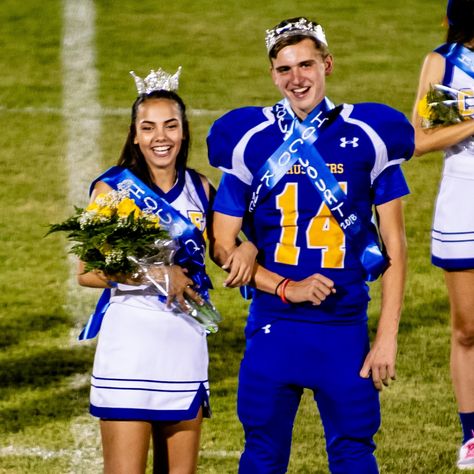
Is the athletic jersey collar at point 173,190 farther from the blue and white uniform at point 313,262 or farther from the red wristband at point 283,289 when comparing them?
the red wristband at point 283,289

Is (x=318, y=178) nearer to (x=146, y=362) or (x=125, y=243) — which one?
(x=125, y=243)

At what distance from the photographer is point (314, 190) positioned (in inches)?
195

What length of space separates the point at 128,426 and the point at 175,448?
0.68 feet

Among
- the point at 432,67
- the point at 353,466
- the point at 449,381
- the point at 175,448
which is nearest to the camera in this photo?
the point at 353,466

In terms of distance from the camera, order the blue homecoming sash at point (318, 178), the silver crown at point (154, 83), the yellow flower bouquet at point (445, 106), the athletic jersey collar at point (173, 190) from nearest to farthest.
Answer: the blue homecoming sash at point (318, 178), the athletic jersey collar at point (173, 190), the silver crown at point (154, 83), the yellow flower bouquet at point (445, 106)

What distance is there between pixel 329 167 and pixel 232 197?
34cm

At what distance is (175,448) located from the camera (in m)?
5.31

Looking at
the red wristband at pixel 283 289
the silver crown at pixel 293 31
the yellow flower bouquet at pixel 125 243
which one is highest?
the silver crown at pixel 293 31

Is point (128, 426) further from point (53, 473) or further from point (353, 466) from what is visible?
point (53, 473)

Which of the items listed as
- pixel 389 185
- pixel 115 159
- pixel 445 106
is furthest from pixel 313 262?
pixel 115 159

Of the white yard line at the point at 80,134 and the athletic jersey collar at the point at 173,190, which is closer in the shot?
the athletic jersey collar at the point at 173,190

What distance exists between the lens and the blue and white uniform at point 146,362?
17.1 ft

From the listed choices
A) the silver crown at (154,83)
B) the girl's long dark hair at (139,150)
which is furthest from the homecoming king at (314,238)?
the silver crown at (154,83)

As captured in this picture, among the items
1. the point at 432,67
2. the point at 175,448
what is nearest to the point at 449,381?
the point at 432,67
